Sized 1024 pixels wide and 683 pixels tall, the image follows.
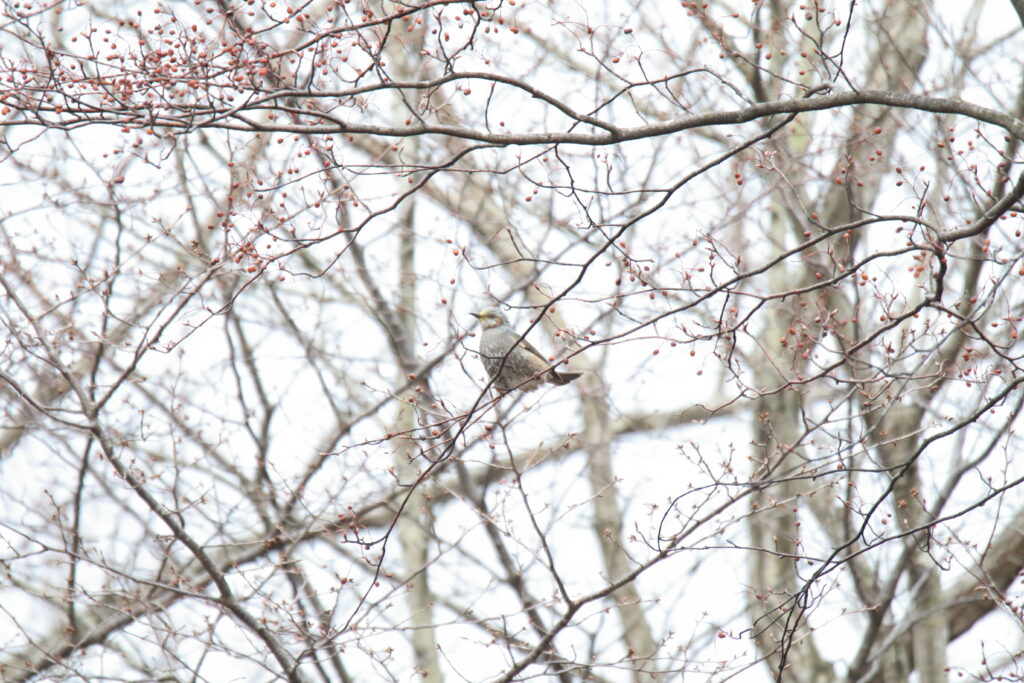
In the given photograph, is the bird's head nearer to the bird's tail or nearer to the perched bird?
the perched bird

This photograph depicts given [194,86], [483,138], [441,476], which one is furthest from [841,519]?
[194,86]

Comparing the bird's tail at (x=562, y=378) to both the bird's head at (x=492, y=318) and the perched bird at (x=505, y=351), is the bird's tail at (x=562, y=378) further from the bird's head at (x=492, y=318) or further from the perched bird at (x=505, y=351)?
the bird's head at (x=492, y=318)

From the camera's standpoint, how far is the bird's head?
786 centimetres

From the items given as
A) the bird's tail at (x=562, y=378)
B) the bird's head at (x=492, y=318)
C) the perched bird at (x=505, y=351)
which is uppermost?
the bird's head at (x=492, y=318)

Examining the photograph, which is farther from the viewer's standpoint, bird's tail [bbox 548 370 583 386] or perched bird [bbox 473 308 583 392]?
perched bird [bbox 473 308 583 392]

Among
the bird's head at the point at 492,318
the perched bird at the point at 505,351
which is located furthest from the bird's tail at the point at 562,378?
the bird's head at the point at 492,318

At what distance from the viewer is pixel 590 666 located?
4.66 m

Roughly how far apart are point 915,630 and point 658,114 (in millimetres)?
4654

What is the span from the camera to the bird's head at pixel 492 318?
7.86 m

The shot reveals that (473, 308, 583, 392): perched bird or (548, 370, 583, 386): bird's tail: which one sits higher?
(473, 308, 583, 392): perched bird

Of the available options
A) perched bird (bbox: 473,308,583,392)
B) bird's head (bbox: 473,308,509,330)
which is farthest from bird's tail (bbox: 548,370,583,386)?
bird's head (bbox: 473,308,509,330)

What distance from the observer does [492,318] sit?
7.92 m

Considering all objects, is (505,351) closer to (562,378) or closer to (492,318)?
(492,318)

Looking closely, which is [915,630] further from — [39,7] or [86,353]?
[39,7]
